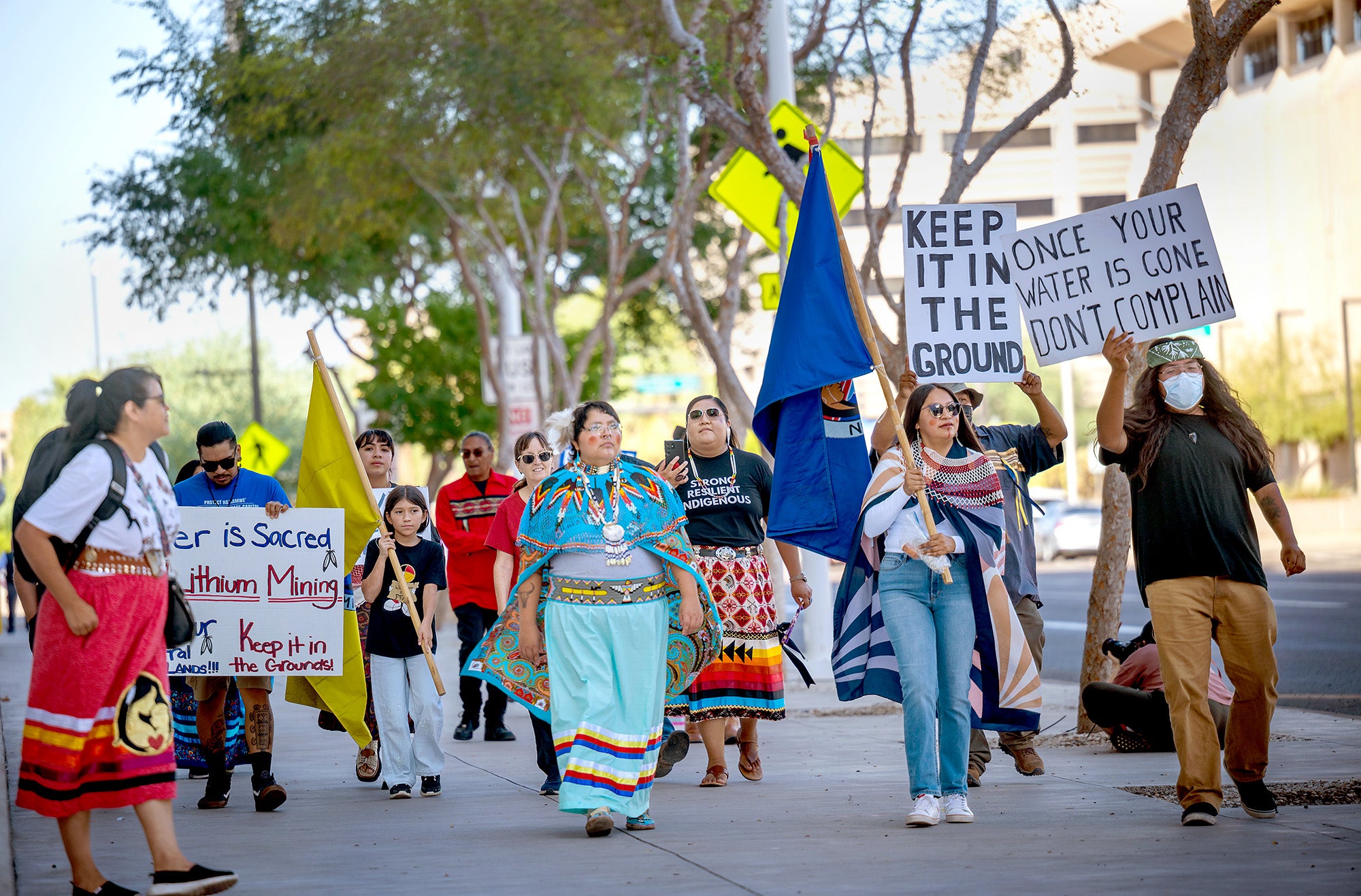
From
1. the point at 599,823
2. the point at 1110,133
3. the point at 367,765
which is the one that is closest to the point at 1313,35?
the point at 1110,133

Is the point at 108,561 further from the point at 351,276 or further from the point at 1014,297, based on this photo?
the point at 351,276

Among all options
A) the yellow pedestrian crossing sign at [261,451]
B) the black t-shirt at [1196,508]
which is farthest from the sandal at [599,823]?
the yellow pedestrian crossing sign at [261,451]

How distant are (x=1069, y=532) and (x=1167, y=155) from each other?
28.1 m

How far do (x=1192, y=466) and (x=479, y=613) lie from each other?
247 inches

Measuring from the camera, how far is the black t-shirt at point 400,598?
8922mm

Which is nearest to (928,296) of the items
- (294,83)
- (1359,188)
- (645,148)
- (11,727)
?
(11,727)

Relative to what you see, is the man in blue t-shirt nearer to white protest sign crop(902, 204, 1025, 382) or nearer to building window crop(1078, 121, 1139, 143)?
white protest sign crop(902, 204, 1025, 382)

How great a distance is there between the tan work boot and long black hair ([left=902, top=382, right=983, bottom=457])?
5.92 feet

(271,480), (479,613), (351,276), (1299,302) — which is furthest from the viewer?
(1299,302)

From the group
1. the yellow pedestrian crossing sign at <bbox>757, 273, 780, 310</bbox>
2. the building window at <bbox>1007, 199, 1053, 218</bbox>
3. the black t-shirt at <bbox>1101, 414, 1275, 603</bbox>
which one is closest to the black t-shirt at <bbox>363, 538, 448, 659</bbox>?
the black t-shirt at <bbox>1101, 414, 1275, 603</bbox>

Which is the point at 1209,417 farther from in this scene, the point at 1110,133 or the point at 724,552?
the point at 1110,133

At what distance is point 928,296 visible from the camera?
8555 millimetres

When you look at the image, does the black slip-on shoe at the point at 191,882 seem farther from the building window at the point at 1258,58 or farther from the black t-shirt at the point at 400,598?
the building window at the point at 1258,58

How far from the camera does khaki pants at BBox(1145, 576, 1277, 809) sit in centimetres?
721
